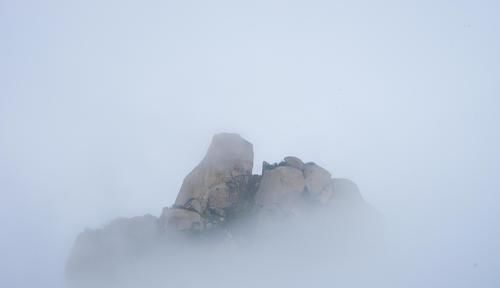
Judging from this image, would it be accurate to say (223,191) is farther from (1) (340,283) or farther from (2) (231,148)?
(1) (340,283)

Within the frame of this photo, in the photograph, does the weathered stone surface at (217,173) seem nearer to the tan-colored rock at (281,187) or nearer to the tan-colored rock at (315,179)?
the tan-colored rock at (281,187)

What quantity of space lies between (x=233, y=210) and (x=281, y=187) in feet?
30.5

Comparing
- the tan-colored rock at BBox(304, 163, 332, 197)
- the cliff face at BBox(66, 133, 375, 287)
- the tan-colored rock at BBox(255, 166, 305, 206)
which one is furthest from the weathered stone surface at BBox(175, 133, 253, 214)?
the tan-colored rock at BBox(304, 163, 332, 197)

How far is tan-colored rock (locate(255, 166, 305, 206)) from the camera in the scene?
78.9 m

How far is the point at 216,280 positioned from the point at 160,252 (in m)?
11.8

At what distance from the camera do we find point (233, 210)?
7888 cm

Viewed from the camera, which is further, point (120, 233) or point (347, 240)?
point (120, 233)

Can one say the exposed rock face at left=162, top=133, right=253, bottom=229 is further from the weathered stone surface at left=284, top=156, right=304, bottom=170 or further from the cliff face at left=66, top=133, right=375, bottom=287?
the weathered stone surface at left=284, top=156, right=304, bottom=170

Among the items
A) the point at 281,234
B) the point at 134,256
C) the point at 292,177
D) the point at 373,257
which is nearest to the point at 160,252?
the point at 134,256

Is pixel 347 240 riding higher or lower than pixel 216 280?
higher

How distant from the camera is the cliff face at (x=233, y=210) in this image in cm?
7862

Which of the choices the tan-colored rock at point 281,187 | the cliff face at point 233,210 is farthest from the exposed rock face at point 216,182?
the tan-colored rock at point 281,187

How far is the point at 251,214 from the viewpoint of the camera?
79250 mm

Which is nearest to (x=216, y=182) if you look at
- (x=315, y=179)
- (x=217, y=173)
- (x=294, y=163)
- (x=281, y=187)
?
(x=217, y=173)
